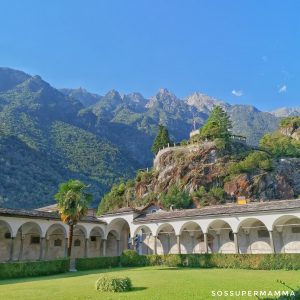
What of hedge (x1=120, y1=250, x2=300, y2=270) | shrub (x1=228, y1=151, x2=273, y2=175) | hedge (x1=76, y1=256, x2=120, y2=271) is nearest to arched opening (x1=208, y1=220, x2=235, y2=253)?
hedge (x1=120, y1=250, x2=300, y2=270)

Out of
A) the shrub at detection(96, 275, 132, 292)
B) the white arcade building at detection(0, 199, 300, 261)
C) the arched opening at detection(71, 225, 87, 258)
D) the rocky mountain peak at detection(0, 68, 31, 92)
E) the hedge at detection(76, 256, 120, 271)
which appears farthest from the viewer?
the rocky mountain peak at detection(0, 68, 31, 92)

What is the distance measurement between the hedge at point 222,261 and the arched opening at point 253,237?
5.25 m

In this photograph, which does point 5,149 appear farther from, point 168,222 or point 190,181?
point 168,222

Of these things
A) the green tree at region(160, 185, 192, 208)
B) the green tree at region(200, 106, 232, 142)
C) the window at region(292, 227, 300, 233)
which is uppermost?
the green tree at region(200, 106, 232, 142)

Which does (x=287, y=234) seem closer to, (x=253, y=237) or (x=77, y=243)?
(x=253, y=237)

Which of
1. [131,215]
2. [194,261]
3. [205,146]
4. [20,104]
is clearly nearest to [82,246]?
[131,215]

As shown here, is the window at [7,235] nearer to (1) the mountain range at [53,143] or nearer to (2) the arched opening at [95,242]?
(2) the arched opening at [95,242]

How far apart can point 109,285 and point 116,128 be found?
151 meters

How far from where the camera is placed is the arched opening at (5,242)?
36.4m

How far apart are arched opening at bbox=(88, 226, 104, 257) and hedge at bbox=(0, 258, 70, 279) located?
14.6 m

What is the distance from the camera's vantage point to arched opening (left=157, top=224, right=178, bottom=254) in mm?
43375

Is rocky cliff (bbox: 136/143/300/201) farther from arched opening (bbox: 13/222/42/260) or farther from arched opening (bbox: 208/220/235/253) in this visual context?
arched opening (bbox: 13/222/42/260)

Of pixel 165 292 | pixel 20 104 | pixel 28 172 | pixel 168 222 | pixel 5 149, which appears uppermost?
pixel 20 104

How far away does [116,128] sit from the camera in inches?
6531
